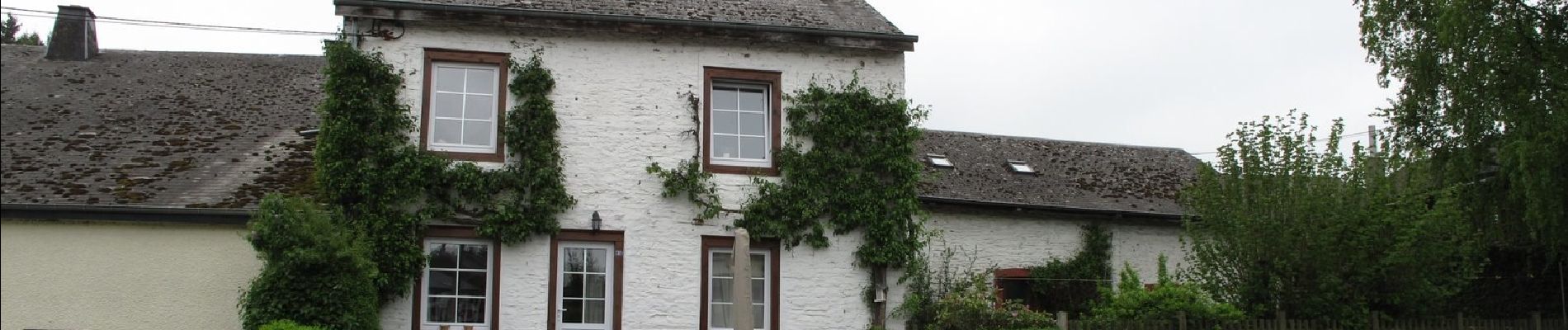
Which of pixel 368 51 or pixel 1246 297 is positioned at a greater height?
pixel 368 51

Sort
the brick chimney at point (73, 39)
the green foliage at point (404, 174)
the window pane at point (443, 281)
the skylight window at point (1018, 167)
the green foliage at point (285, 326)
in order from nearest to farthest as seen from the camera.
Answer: the green foliage at point (285, 326)
the green foliage at point (404, 174)
the window pane at point (443, 281)
the brick chimney at point (73, 39)
the skylight window at point (1018, 167)

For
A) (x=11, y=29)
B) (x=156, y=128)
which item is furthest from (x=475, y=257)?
(x=11, y=29)

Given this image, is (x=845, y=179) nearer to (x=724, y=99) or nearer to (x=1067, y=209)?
(x=724, y=99)

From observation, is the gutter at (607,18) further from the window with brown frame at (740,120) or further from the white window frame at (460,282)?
the white window frame at (460,282)

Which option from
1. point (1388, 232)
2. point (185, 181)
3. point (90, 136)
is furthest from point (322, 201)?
point (1388, 232)

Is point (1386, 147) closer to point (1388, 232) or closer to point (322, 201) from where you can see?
point (1388, 232)

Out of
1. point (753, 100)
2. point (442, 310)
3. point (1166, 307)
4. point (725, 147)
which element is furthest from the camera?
point (1166, 307)

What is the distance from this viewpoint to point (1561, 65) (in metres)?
20.0

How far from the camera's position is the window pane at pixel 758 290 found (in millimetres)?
16542

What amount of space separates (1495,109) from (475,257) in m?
14.8

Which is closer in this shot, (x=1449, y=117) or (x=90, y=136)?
(x=90, y=136)

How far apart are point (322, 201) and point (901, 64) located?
6938 mm

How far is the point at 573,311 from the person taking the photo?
16016 millimetres

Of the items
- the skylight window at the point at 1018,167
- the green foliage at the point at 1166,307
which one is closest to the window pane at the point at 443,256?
the green foliage at the point at 1166,307
